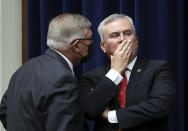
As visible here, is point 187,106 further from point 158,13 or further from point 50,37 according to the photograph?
point 50,37

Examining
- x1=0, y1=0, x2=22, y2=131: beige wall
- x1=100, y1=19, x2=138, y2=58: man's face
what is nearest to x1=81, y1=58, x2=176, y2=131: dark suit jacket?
x1=100, y1=19, x2=138, y2=58: man's face

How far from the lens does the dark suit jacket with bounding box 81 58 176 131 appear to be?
5.14 feet

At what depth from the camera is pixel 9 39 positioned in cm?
262

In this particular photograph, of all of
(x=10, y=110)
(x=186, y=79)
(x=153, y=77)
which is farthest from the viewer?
(x=186, y=79)

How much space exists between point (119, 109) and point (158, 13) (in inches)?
32.8

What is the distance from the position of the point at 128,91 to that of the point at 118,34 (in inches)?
11.4

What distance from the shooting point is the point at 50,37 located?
1631mm

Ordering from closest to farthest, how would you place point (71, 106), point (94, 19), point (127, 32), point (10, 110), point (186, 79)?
point (71, 106)
point (10, 110)
point (127, 32)
point (186, 79)
point (94, 19)

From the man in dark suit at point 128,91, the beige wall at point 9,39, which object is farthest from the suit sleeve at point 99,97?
the beige wall at point 9,39

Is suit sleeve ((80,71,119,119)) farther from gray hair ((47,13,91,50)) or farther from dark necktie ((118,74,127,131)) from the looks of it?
gray hair ((47,13,91,50))

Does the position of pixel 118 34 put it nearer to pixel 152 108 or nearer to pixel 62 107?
pixel 152 108

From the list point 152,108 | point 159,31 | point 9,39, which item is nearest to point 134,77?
point 152,108

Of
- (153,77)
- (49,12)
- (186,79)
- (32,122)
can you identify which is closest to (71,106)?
(32,122)

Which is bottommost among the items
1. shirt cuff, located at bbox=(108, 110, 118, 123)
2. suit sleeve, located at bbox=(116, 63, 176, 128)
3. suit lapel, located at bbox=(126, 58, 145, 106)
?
shirt cuff, located at bbox=(108, 110, 118, 123)
